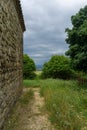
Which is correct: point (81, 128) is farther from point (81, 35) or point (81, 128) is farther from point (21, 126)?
point (81, 35)

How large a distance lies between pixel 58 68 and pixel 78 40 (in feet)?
68.8

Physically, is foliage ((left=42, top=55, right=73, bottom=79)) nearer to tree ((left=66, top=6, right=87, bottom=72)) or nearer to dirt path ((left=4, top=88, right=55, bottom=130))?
tree ((left=66, top=6, right=87, bottom=72))

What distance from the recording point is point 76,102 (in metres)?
12.6

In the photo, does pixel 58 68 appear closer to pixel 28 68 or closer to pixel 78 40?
pixel 28 68

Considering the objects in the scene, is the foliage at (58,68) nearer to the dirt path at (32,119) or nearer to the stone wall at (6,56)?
the dirt path at (32,119)

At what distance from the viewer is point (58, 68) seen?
42906 millimetres

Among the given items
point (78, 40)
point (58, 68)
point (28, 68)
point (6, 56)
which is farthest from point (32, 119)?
point (28, 68)

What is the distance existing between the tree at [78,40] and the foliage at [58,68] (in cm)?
1852

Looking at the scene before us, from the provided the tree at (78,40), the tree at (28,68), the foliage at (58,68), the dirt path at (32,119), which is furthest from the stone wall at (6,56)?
the tree at (28,68)

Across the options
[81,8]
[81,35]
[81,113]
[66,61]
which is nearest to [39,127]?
[81,113]

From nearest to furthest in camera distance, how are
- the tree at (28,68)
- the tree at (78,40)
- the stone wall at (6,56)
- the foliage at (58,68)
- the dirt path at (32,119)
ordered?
the stone wall at (6,56)
the dirt path at (32,119)
the tree at (78,40)
the foliage at (58,68)
the tree at (28,68)

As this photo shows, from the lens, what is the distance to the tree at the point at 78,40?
2075 cm

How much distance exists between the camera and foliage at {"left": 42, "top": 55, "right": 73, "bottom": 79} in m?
42.5

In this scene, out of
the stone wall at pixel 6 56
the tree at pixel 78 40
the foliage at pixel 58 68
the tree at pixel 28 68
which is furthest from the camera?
the tree at pixel 28 68
